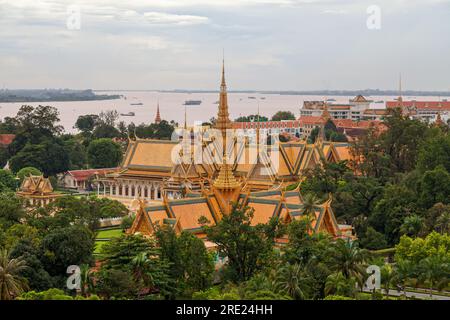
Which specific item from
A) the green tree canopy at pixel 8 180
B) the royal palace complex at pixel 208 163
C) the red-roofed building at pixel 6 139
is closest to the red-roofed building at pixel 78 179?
the royal palace complex at pixel 208 163

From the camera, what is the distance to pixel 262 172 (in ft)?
186

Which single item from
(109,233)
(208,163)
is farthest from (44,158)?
(109,233)

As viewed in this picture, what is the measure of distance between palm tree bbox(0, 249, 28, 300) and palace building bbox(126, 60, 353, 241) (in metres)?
6.38

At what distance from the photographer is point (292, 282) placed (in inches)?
1092

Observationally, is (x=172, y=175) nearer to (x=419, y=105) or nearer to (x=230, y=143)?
(x=230, y=143)

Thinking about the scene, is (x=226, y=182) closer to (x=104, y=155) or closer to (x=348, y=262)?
(x=348, y=262)

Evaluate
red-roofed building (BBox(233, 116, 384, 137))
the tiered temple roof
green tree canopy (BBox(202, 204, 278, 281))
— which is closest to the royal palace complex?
the tiered temple roof

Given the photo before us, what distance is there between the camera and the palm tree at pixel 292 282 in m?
27.5

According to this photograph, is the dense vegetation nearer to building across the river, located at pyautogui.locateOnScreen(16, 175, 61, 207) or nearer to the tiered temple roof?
the tiered temple roof

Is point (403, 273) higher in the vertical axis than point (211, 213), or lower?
lower

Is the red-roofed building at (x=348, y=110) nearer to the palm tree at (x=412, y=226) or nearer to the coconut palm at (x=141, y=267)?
the palm tree at (x=412, y=226)

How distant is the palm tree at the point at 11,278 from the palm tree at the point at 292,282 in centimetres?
755

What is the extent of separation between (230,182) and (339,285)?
12.0 m
